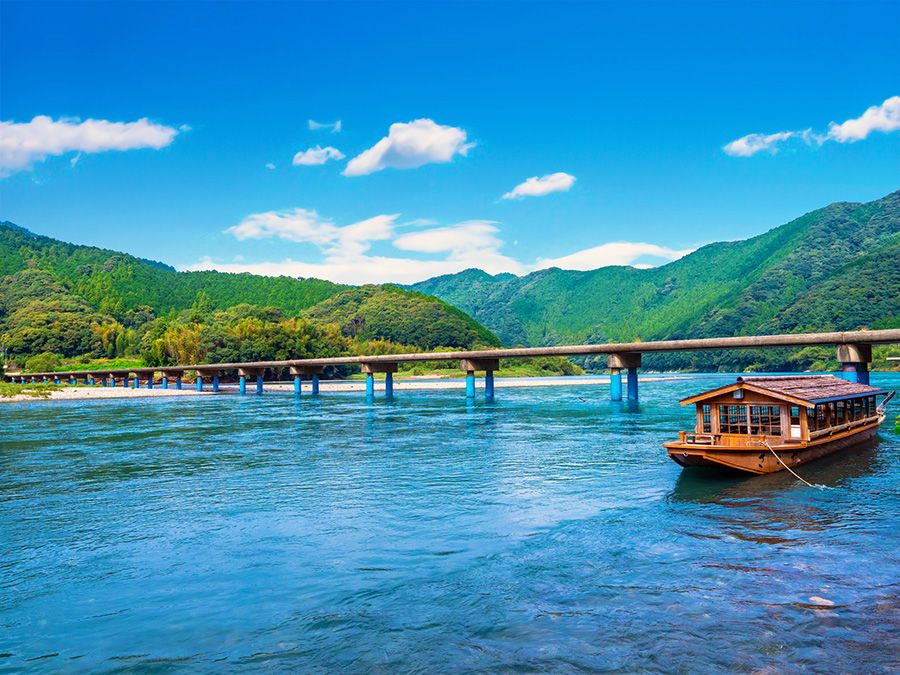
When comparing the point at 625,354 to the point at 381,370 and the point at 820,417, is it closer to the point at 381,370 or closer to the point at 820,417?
the point at 381,370

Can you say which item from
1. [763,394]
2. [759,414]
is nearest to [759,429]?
[759,414]

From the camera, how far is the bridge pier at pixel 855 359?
56344 millimetres

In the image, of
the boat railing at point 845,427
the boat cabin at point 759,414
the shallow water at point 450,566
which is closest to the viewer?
the shallow water at point 450,566

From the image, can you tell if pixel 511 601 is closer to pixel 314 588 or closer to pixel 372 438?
pixel 314 588

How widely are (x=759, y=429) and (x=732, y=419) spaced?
116 cm

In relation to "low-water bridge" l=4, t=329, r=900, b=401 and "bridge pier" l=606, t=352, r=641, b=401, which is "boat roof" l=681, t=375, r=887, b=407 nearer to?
"low-water bridge" l=4, t=329, r=900, b=401

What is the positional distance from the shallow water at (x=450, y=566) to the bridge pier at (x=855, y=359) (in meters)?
24.1

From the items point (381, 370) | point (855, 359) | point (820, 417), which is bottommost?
point (820, 417)

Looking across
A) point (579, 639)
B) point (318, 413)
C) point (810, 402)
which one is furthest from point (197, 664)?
point (318, 413)

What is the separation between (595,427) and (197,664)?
142ft

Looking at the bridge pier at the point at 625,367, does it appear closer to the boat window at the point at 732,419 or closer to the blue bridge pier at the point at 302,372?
the boat window at the point at 732,419

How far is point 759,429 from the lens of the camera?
1153 inches

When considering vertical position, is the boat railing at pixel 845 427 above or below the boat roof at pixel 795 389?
below

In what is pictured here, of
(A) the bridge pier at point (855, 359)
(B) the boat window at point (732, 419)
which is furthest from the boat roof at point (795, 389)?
(A) the bridge pier at point (855, 359)
